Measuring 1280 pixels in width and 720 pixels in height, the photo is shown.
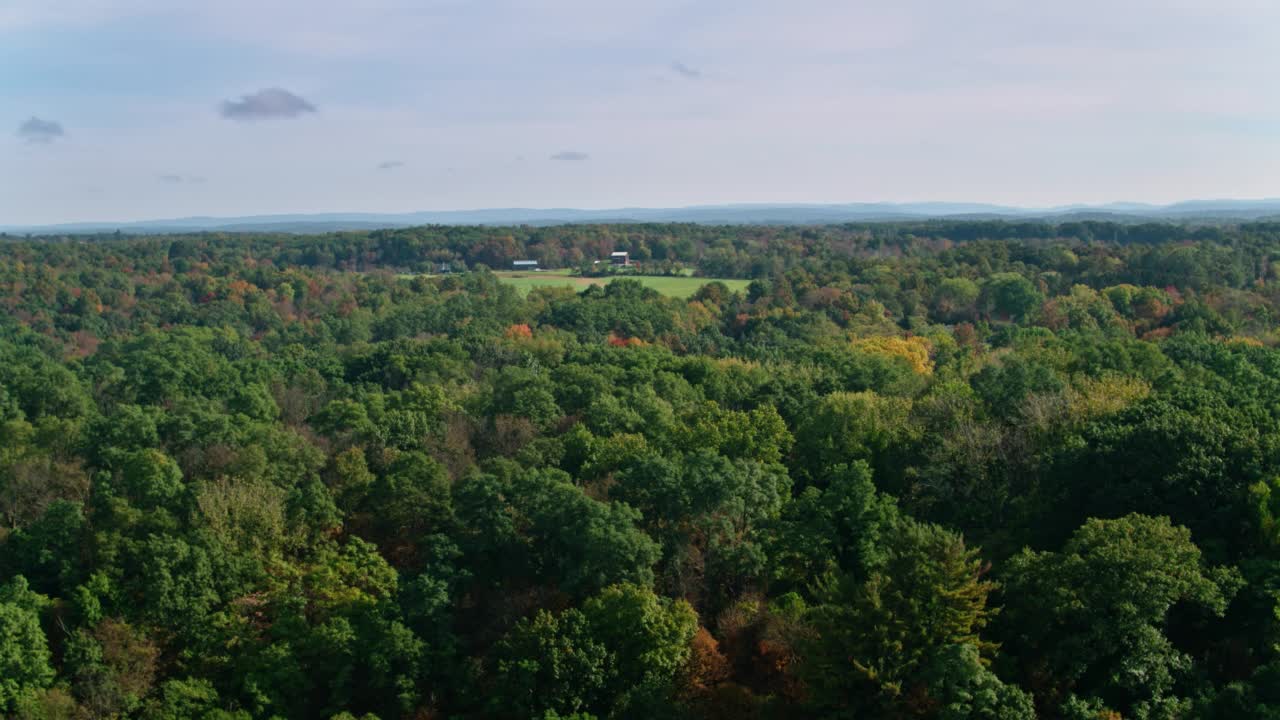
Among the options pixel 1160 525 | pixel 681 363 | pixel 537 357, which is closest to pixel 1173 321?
pixel 681 363

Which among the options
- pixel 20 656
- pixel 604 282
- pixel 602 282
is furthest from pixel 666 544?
pixel 602 282

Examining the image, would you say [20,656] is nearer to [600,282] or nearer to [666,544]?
[666,544]

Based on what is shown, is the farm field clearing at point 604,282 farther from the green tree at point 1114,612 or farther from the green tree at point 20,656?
the green tree at point 20,656

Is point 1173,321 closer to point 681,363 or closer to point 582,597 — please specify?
point 681,363

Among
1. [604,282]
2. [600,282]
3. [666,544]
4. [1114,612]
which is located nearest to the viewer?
[1114,612]

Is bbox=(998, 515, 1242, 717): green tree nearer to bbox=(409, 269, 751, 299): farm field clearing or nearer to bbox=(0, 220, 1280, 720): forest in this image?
bbox=(0, 220, 1280, 720): forest

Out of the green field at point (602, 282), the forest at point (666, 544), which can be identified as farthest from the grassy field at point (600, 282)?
the forest at point (666, 544)
